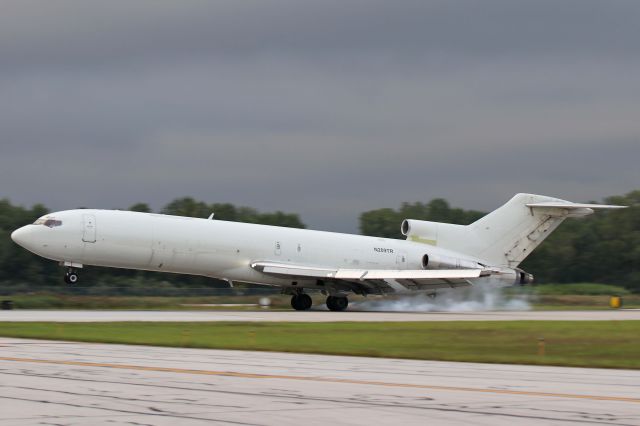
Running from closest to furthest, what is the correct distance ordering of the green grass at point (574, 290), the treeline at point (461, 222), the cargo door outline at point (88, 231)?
the cargo door outline at point (88, 231)
the green grass at point (574, 290)
the treeline at point (461, 222)

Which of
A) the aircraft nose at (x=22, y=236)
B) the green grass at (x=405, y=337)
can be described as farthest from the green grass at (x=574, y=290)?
the aircraft nose at (x=22, y=236)

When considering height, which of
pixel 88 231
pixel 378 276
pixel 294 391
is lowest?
pixel 294 391

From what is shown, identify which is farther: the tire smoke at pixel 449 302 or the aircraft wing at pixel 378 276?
the tire smoke at pixel 449 302

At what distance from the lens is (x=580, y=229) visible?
12194 centimetres

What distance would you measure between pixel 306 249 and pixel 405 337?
22.1 meters

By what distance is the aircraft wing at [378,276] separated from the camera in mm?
51406

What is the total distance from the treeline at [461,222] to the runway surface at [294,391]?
59.5 meters

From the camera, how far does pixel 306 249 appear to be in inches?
2101

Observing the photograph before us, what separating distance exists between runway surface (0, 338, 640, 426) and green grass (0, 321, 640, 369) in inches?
111

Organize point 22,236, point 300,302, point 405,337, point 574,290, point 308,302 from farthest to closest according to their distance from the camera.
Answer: point 574,290, point 308,302, point 300,302, point 22,236, point 405,337

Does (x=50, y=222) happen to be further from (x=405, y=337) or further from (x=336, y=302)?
(x=405, y=337)

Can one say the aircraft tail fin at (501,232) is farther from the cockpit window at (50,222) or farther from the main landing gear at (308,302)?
the cockpit window at (50,222)

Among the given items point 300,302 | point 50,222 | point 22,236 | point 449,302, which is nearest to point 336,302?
point 300,302

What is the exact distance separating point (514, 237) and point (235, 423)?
154 feet
